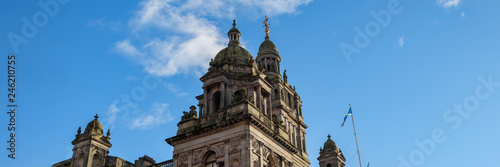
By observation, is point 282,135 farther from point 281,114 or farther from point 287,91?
point 287,91

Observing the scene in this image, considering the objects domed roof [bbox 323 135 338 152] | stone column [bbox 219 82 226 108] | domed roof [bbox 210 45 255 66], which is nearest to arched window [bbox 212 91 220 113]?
stone column [bbox 219 82 226 108]

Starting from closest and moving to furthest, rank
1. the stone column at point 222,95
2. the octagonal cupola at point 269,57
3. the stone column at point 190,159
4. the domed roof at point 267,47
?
the stone column at point 190,159
the stone column at point 222,95
the octagonal cupola at point 269,57
the domed roof at point 267,47

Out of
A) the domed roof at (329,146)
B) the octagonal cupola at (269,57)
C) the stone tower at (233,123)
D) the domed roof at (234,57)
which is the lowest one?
the stone tower at (233,123)

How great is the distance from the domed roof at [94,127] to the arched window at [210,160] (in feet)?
57.7

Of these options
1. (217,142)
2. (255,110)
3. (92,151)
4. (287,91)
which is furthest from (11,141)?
(287,91)

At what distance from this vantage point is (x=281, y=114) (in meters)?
59.2

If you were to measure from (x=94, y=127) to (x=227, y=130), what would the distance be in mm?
19713

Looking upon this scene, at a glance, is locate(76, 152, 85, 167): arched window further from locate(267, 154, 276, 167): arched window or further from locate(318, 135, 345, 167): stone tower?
locate(318, 135, 345, 167): stone tower

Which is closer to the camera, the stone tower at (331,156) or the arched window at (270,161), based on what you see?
the arched window at (270,161)

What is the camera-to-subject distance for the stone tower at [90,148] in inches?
2078

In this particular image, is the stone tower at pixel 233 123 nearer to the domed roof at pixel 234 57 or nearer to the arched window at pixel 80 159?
the domed roof at pixel 234 57

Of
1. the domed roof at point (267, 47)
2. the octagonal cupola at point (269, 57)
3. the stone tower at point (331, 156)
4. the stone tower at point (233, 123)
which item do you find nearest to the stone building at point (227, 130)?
the stone tower at point (233, 123)

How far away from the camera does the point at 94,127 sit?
54750 millimetres

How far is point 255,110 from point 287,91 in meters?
23.7
